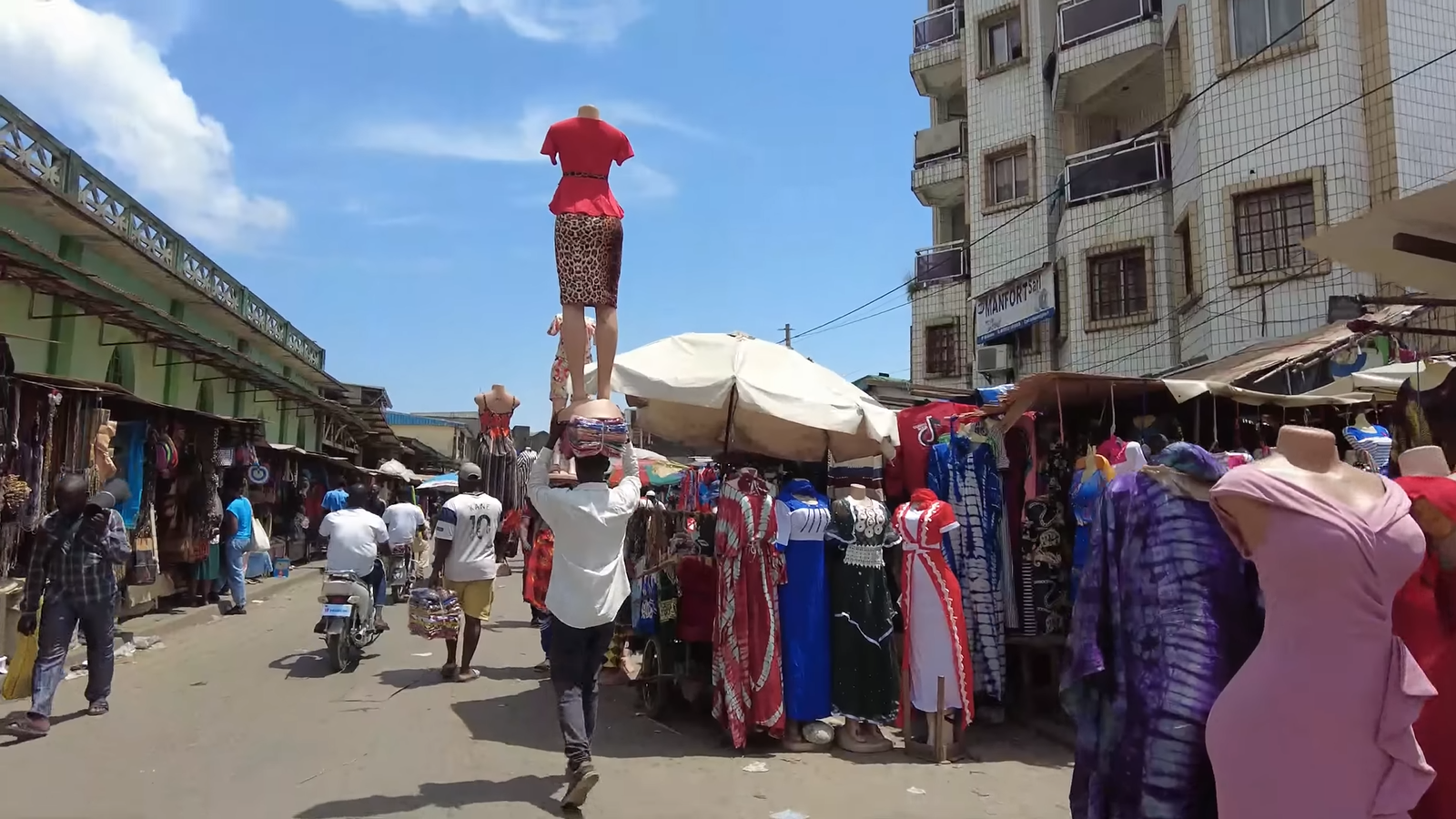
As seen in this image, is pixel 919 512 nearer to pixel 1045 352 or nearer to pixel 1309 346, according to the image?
pixel 1309 346

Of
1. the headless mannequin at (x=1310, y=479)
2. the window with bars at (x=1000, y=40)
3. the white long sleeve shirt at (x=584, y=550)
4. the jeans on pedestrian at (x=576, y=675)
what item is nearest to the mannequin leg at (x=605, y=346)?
the white long sleeve shirt at (x=584, y=550)

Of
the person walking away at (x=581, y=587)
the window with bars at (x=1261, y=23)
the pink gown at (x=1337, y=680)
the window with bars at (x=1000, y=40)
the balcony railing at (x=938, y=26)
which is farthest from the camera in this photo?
the balcony railing at (x=938, y=26)

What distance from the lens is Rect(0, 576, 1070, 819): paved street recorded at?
5.02 meters

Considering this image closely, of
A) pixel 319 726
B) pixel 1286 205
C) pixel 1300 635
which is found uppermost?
pixel 1286 205

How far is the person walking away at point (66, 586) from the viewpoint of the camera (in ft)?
20.6

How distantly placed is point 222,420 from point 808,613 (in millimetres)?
9455

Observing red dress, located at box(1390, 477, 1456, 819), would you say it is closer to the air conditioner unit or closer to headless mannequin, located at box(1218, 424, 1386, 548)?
headless mannequin, located at box(1218, 424, 1386, 548)

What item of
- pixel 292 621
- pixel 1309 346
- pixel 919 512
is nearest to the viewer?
pixel 919 512

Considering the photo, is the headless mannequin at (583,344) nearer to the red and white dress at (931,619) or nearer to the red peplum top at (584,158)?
the red peplum top at (584,158)

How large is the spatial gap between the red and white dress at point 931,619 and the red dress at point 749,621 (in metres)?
0.88

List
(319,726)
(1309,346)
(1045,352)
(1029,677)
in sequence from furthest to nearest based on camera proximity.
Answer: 1. (1045,352)
2. (1309,346)
3. (1029,677)
4. (319,726)

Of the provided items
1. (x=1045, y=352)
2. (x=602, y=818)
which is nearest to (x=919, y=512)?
(x=602, y=818)

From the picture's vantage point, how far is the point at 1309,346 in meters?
8.96

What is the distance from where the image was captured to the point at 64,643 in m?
6.44
